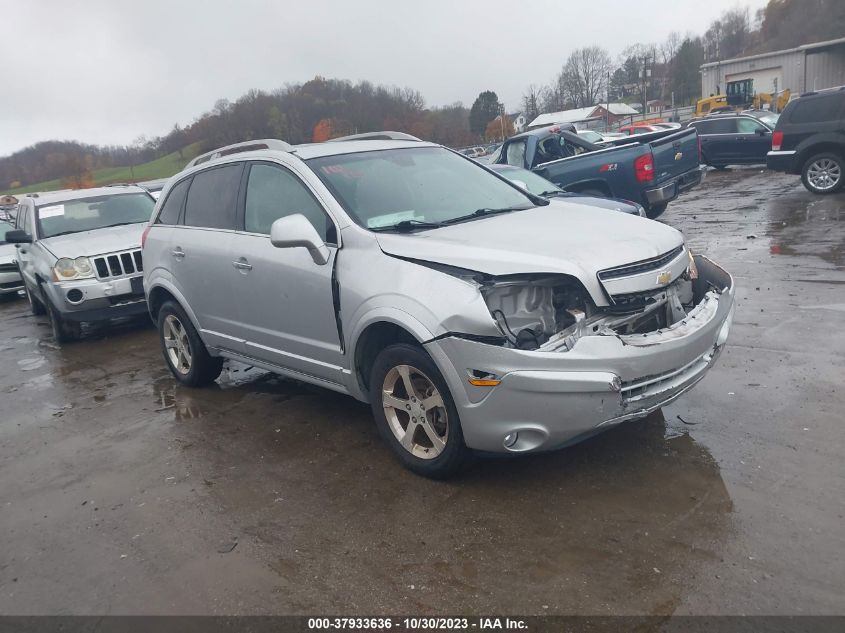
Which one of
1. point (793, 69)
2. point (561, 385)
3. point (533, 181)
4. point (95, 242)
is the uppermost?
point (793, 69)

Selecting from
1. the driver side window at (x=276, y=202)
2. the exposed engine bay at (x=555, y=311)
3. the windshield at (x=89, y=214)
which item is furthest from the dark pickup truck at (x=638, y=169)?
the exposed engine bay at (x=555, y=311)

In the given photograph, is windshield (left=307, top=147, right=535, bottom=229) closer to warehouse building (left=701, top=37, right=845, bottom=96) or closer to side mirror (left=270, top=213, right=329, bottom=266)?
side mirror (left=270, top=213, right=329, bottom=266)

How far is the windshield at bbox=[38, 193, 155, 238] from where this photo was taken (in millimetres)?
9516

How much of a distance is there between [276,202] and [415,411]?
1.87m

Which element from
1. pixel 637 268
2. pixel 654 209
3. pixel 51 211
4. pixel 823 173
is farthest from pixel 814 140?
pixel 51 211

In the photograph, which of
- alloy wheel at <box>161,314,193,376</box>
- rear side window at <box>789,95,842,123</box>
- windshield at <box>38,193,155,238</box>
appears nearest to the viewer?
alloy wheel at <box>161,314,193,376</box>

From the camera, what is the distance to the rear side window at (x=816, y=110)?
1252 cm

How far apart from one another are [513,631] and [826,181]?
42.8ft

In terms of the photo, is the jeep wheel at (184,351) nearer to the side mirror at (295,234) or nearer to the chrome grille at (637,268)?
the side mirror at (295,234)

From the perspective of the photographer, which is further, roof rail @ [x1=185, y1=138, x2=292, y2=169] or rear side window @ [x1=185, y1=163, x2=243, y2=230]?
rear side window @ [x1=185, y1=163, x2=243, y2=230]

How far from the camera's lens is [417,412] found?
152 inches

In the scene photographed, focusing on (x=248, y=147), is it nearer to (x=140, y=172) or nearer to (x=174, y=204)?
(x=174, y=204)

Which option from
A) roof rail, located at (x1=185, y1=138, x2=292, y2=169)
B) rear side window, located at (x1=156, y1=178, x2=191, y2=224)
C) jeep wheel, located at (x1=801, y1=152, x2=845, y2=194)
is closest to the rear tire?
jeep wheel, located at (x1=801, y1=152, x2=845, y2=194)

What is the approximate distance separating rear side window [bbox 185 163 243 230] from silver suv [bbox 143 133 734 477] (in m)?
0.02
